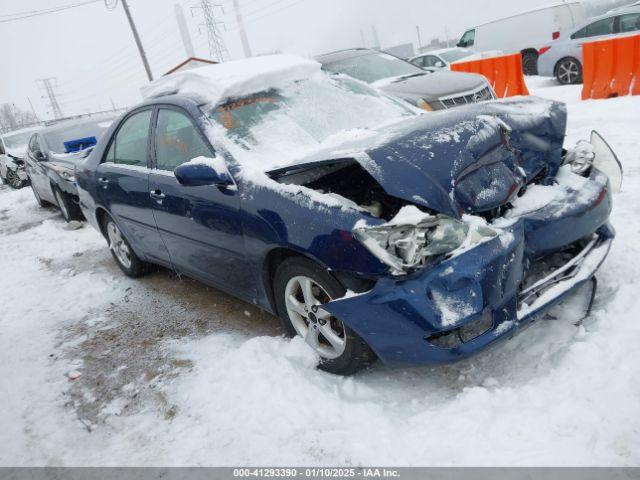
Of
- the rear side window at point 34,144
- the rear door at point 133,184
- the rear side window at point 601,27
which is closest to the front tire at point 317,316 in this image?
the rear door at point 133,184

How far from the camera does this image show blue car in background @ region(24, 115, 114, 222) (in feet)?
24.6

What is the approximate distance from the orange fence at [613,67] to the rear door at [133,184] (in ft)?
26.4

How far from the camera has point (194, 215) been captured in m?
3.23

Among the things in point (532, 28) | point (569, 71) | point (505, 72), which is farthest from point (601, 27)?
point (532, 28)

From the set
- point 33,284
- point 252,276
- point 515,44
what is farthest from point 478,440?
point 515,44

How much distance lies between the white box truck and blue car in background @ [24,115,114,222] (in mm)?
11464

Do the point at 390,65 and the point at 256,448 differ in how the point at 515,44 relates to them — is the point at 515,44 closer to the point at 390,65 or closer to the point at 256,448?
the point at 390,65

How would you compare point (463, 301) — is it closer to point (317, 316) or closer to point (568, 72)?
point (317, 316)

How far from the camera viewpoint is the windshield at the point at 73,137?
27.7 ft

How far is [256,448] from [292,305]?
2.65 feet

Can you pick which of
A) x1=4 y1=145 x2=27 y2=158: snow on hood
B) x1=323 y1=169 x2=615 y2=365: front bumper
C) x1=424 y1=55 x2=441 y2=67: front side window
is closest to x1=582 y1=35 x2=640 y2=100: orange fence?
x1=424 y1=55 x2=441 y2=67: front side window

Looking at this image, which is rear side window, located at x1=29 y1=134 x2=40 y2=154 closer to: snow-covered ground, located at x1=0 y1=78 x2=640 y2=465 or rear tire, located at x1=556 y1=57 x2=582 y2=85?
snow-covered ground, located at x1=0 y1=78 x2=640 y2=465

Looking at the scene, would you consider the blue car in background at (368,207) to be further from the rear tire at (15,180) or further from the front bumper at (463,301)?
the rear tire at (15,180)

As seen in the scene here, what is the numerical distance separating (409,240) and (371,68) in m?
6.46
